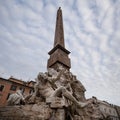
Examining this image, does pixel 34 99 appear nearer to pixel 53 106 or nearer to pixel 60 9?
pixel 53 106

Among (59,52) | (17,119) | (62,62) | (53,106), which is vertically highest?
(59,52)

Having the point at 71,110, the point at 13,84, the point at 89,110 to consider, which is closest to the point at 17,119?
the point at 71,110

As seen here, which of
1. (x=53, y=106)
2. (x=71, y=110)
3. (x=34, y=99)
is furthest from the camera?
(x=34, y=99)

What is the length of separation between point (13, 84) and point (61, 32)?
17877 millimetres

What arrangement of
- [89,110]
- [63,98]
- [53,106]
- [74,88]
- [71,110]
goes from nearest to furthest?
[53,106], [63,98], [71,110], [89,110], [74,88]

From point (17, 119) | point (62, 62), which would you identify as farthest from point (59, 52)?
point (17, 119)

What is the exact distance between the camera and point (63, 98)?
361 centimetres

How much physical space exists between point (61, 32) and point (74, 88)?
17.5 ft

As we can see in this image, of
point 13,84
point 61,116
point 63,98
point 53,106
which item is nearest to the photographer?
point 61,116

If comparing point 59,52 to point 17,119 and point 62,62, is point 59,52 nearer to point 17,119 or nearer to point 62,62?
point 62,62

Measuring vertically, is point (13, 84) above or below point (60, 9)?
below

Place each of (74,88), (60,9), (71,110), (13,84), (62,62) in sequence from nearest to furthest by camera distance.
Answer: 1. (71,110)
2. (74,88)
3. (62,62)
4. (60,9)
5. (13,84)

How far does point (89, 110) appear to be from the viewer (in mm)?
4832

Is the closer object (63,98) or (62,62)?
(63,98)
